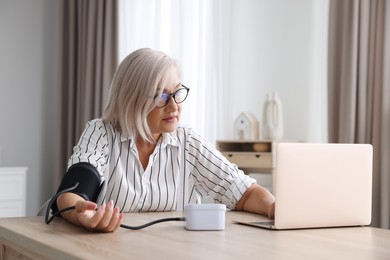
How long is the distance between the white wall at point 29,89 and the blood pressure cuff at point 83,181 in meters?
3.17

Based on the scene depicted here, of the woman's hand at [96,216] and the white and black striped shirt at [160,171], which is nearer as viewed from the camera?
the woman's hand at [96,216]

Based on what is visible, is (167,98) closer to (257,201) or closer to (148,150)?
(148,150)

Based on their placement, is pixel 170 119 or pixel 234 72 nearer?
pixel 170 119

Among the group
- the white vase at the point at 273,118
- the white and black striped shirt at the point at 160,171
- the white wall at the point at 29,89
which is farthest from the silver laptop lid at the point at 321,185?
the white wall at the point at 29,89

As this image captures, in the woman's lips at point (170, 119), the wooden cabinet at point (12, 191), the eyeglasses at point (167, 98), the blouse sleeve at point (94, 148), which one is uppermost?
the eyeglasses at point (167, 98)

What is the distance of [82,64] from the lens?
15.8 ft

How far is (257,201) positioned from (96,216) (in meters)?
0.69

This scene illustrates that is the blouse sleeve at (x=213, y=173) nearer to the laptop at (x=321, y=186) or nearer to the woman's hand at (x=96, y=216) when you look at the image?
the laptop at (x=321, y=186)

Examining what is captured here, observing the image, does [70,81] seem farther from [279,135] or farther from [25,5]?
[279,135]

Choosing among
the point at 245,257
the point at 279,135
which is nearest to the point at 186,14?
the point at 279,135

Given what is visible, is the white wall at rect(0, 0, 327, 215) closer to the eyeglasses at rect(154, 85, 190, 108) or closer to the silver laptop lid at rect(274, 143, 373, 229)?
the eyeglasses at rect(154, 85, 190, 108)

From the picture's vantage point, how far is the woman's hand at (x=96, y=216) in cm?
145

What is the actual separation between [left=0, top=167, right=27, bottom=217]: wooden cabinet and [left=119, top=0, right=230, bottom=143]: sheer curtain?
1166 millimetres

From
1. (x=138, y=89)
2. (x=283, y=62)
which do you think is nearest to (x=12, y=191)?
(x=283, y=62)
